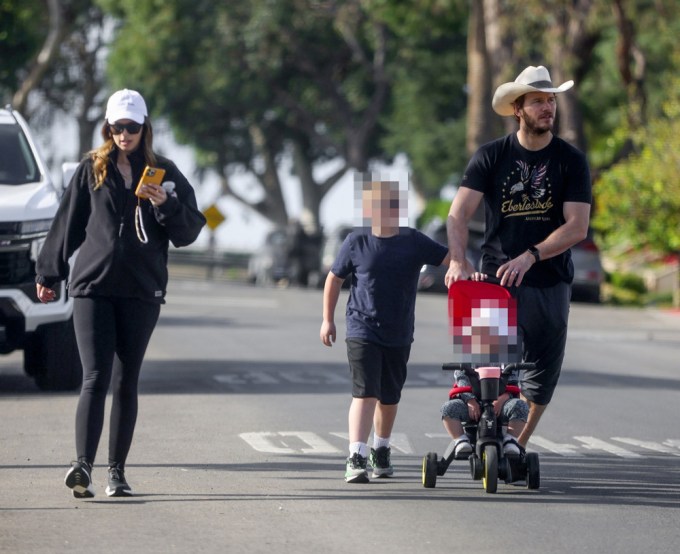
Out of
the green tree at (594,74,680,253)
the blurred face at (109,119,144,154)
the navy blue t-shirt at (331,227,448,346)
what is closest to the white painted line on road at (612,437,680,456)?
the navy blue t-shirt at (331,227,448,346)

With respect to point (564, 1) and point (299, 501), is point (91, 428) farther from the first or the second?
point (564, 1)

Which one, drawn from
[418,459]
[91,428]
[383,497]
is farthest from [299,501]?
[418,459]

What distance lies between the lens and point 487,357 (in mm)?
8266

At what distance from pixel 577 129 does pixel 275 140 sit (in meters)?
23.9

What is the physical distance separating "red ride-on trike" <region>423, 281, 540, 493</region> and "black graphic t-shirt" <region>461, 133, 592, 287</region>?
28cm

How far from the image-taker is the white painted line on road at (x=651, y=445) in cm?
1036

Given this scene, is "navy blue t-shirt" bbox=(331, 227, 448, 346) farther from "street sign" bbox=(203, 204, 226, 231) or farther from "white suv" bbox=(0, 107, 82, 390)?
"street sign" bbox=(203, 204, 226, 231)

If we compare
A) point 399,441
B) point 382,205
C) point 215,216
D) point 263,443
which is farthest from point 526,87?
point 215,216

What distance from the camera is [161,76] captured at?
55.3 meters

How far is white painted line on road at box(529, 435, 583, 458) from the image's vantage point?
10137 millimetres

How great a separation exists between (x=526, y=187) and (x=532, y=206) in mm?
100

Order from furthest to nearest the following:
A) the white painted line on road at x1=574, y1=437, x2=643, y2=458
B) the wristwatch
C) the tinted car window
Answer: the tinted car window < the white painted line on road at x1=574, y1=437, x2=643, y2=458 < the wristwatch

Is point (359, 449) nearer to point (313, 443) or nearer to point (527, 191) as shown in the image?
point (527, 191)

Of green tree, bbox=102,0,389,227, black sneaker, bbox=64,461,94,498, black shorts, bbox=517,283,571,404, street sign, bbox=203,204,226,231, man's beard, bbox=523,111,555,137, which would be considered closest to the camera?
black sneaker, bbox=64,461,94,498
